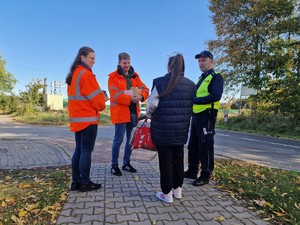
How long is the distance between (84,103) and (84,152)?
0.72 metres

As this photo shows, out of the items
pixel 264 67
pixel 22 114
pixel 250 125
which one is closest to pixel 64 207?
pixel 250 125

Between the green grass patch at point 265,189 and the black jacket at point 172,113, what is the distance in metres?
1.42

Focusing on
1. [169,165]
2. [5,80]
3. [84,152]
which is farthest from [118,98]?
[5,80]

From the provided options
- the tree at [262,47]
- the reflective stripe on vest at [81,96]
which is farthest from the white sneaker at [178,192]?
the tree at [262,47]

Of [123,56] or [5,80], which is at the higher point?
[5,80]

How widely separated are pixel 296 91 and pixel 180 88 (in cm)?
1859

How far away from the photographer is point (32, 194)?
12.9ft

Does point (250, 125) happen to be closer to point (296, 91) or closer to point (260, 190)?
point (296, 91)

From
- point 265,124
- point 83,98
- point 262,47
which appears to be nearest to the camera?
point 83,98

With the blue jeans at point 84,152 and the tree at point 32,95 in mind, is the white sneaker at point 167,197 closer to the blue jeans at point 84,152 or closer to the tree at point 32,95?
the blue jeans at point 84,152

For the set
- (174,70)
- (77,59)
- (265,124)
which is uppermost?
(77,59)

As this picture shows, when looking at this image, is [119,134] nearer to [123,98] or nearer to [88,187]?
[123,98]

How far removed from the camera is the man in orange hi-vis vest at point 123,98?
4.71m

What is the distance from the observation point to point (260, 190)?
170 inches
